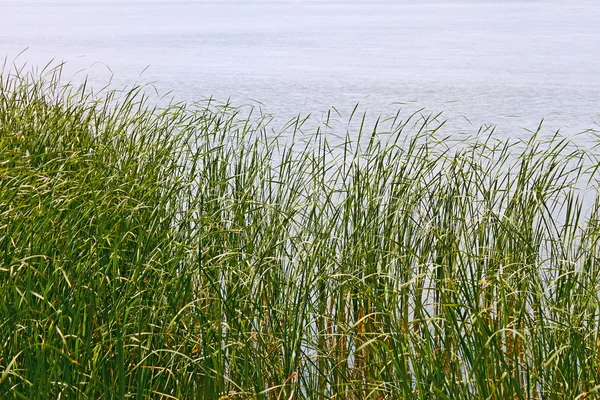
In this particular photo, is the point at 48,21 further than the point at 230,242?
Yes

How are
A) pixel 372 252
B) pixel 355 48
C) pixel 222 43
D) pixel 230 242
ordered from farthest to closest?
pixel 222 43
pixel 355 48
pixel 230 242
pixel 372 252

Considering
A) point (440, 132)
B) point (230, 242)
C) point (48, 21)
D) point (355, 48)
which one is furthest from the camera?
point (48, 21)

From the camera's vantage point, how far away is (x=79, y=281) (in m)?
2.30

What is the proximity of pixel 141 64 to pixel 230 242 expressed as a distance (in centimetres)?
1072

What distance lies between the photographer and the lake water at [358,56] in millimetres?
9523

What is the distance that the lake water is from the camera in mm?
9523

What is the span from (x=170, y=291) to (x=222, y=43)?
14.5 metres

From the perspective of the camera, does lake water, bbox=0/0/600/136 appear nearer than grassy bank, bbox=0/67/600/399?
No

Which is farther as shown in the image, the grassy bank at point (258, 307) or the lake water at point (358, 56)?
the lake water at point (358, 56)

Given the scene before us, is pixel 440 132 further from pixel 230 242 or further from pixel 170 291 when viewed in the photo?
pixel 170 291

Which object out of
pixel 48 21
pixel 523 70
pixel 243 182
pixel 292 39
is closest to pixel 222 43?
pixel 292 39

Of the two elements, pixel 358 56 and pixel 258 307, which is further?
pixel 358 56

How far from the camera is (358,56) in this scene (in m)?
14.0

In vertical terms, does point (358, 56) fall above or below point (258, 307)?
below
